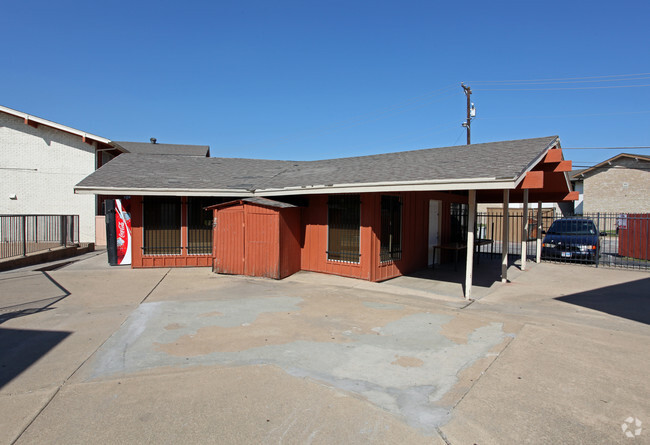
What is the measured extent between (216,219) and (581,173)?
33.0 m

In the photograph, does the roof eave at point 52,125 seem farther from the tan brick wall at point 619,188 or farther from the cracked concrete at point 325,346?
the tan brick wall at point 619,188

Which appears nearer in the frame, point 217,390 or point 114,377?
point 217,390

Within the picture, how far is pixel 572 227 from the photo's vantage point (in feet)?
47.1

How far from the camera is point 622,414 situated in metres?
3.29

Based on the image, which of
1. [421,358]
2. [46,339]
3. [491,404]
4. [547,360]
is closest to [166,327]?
[46,339]

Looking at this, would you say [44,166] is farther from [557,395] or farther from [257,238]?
[557,395]

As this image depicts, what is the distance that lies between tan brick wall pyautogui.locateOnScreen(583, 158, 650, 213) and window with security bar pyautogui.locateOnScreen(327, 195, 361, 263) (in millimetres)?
30582

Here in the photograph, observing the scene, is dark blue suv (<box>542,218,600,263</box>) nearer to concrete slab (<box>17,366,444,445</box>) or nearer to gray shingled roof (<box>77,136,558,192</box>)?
gray shingled roof (<box>77,136,558,192</box>)

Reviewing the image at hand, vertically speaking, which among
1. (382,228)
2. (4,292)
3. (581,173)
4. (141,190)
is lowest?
(4,292)

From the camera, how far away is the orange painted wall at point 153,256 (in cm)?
1158

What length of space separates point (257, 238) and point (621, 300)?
820 centimetres

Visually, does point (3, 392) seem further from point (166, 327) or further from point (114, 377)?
point (166, 327)

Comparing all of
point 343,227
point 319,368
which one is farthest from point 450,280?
point 319,368

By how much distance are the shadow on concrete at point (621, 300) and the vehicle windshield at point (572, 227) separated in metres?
4.64
